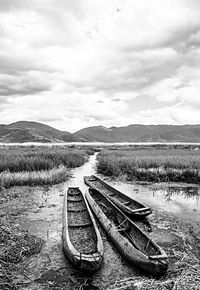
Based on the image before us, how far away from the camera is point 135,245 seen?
17.3 ft

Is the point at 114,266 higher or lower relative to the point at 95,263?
lower

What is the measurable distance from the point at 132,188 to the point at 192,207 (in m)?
3.90

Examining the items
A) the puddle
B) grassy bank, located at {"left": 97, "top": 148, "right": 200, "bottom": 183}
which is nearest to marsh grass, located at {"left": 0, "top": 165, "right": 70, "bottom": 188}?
the puddle

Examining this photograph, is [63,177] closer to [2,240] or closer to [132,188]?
[132,188]

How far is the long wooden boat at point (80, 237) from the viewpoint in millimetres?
4309


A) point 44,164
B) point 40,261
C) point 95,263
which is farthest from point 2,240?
point 44,164

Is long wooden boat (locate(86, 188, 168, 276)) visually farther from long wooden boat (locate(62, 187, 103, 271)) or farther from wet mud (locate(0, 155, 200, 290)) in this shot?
long wooden boat (locate(62, 187, 103, 271))

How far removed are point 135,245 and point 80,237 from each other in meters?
1.42

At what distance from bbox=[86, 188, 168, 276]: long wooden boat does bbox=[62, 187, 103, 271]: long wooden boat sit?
1.32 feet

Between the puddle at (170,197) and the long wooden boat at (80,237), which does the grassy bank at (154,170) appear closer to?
the puddle at (170,197)

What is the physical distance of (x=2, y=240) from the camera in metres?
5.49

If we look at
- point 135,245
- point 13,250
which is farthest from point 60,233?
point 135,245

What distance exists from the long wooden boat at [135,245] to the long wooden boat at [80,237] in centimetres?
40

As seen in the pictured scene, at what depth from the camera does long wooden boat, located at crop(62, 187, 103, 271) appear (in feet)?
14.1
